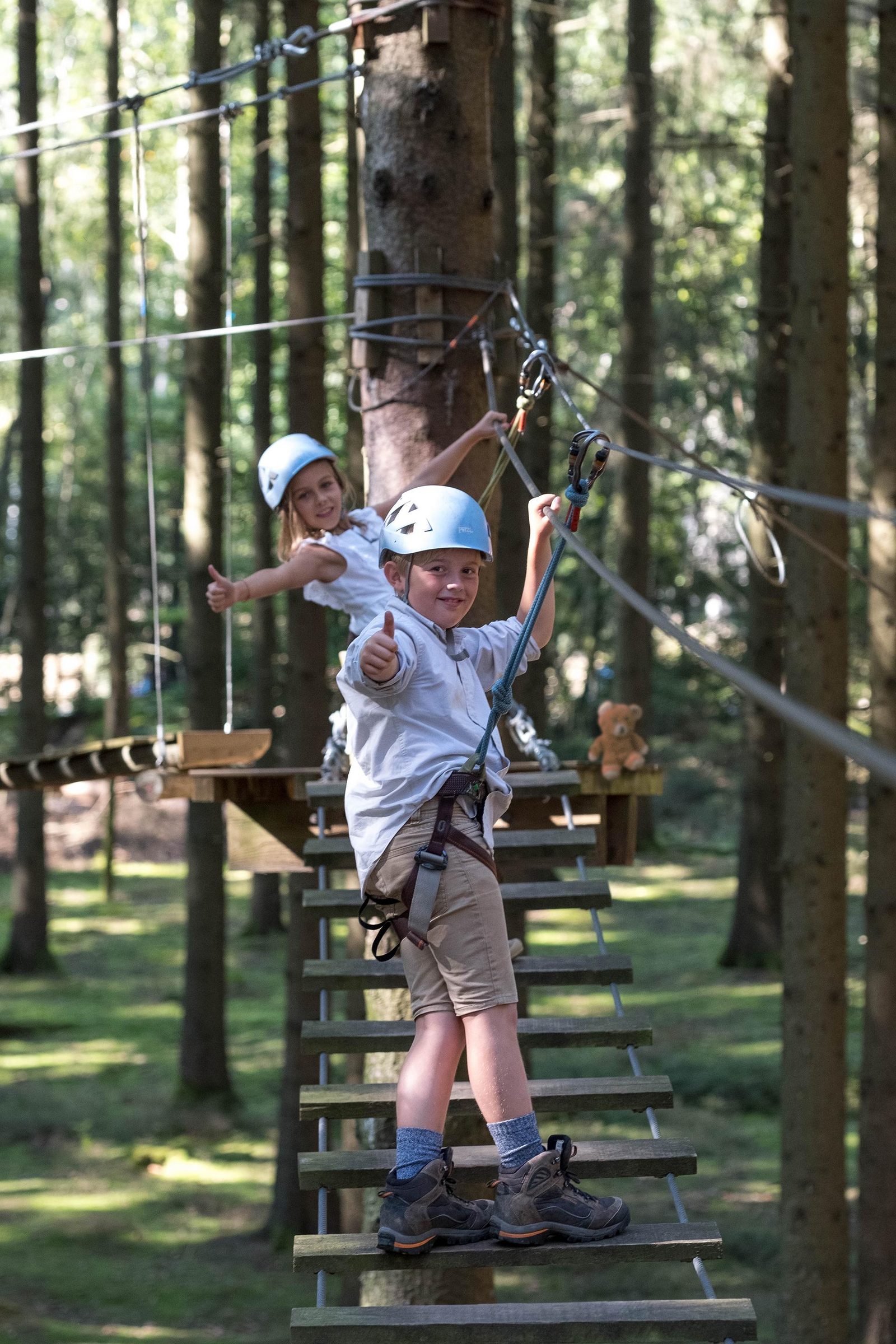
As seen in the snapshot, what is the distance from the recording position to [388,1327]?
9.65 feet

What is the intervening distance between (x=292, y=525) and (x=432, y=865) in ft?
6.11

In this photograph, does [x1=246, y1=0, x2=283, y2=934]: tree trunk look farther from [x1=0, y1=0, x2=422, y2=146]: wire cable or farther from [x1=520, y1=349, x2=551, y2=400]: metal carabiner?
[x1=520, y1=349, x2=551, y2=400]: metal carabiner

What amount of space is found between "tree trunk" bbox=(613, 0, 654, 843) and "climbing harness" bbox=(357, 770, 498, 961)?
34.0 ft

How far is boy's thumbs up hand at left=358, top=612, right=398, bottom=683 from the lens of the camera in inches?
117

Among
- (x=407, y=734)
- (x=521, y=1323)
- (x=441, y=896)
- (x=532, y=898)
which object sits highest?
(x=407, y=734)

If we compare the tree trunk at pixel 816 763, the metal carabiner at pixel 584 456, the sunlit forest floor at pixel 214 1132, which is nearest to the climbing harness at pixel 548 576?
the metal carabiner at pixel 584 456

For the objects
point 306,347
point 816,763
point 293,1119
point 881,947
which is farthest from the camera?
point 306,347

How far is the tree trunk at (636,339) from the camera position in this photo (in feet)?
44.3

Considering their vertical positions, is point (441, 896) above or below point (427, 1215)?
above

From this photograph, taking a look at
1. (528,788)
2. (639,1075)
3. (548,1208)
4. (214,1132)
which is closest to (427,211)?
(528,788)

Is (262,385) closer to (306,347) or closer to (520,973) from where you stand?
(306,347)

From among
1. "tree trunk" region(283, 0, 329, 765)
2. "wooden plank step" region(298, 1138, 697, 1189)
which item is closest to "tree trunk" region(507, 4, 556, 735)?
"tree trunk" region(283, 0, 329, 765)

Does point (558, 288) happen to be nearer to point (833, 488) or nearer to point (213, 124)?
point (213, 124)

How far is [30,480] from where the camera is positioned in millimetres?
13109
